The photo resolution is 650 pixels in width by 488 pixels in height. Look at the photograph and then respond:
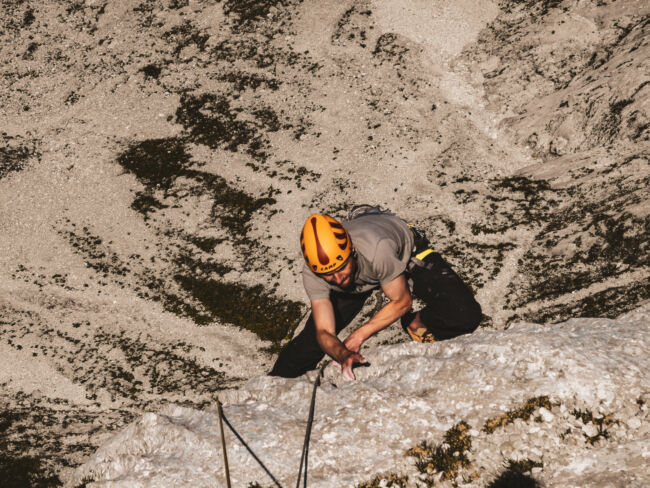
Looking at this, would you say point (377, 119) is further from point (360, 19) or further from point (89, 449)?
point (89, 449)

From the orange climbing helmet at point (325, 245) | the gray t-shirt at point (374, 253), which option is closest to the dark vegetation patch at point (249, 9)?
the gray t-shirt at point (374, 253)

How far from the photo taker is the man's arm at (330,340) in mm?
6488

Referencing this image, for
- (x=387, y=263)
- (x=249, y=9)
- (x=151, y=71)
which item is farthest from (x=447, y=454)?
(x=249, y=9)

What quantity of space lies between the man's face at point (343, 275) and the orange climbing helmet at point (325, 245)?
0.10 m

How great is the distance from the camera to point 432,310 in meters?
7.91

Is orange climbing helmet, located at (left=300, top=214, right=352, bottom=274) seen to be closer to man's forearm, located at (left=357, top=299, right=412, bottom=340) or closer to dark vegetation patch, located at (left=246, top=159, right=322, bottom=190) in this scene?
man's forearm, located at (left=357, top=299, right=412, bottom=340)

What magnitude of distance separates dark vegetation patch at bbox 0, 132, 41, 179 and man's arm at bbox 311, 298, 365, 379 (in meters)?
9.47

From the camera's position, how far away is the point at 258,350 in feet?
30.3

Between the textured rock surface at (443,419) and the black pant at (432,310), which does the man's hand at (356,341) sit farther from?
the black pant at (432,310)

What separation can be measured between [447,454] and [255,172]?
8164mm

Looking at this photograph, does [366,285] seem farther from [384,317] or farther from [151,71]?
[151,71]

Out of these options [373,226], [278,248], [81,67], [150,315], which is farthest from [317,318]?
[81,67]

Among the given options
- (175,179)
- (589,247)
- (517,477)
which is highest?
(175,179)

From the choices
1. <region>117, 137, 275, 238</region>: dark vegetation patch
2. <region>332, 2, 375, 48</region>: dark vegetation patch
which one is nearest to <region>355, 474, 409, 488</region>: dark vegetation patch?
<region>117, 137, 275, 238</region>: dark vegetation patch
